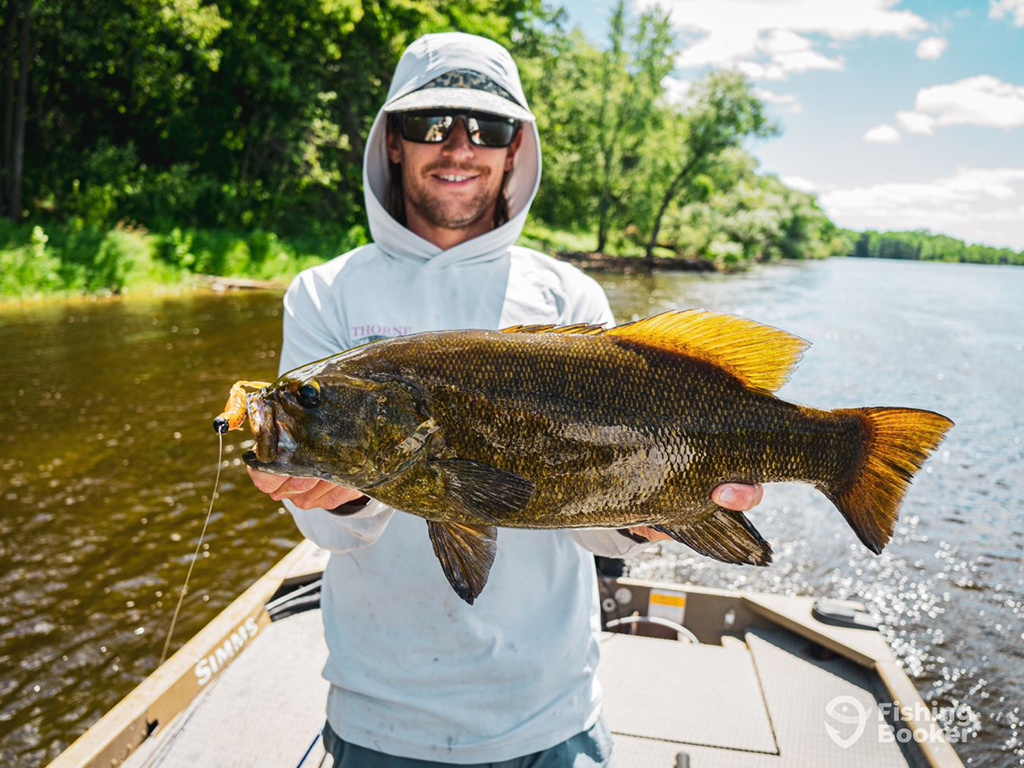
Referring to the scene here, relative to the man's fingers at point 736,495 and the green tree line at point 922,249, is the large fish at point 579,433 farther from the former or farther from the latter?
the green tree line at point 922,249

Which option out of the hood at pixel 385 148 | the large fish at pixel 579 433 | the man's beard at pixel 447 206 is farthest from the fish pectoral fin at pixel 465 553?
the man's beard at pixel 447 206

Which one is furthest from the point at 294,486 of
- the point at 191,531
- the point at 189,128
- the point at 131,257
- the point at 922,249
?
the point at 922,249

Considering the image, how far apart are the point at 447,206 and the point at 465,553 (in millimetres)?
1641

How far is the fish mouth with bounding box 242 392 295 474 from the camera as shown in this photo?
5.78ft

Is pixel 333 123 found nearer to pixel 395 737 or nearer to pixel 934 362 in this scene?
pixel 934 362

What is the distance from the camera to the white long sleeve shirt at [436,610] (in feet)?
7.55

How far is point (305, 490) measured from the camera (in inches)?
77.5

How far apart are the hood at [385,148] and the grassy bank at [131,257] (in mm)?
17800

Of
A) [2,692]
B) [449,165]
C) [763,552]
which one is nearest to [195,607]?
[2,692]

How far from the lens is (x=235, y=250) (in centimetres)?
2277

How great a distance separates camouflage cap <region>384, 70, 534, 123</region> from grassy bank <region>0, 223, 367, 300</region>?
59.6ft

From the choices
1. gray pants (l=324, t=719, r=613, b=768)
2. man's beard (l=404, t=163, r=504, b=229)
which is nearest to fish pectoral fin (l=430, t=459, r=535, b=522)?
gray pants (l=324, t=719, r=613, b=768)

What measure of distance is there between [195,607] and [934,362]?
753 inches

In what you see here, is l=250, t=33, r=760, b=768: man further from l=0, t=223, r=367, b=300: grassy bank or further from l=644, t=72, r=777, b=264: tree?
l=644, t=72, r=777, b=264: tree
